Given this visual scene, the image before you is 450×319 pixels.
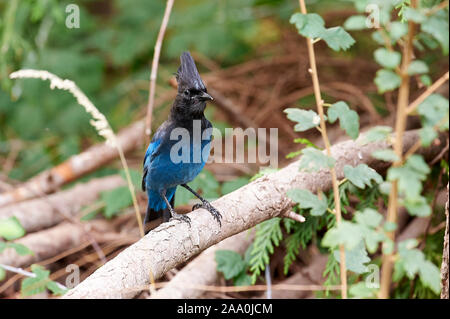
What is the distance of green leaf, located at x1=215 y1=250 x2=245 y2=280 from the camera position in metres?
2.78

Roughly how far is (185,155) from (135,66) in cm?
337

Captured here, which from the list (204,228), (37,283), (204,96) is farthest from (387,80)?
(37,283)

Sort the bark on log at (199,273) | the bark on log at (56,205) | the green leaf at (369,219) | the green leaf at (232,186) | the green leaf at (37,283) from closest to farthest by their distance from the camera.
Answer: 1. the green leaf at (369,219)
2. the green leaf at (37,283)
3. the bark on log at (199,273)
4. the green leaf at (232,186)
5. the bark on log at (56,205)

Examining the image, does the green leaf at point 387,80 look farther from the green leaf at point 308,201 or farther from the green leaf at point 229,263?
the green leaf at point 229,263

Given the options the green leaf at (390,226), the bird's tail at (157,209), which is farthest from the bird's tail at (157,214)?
the green leaf at (390,226)

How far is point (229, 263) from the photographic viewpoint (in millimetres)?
2818

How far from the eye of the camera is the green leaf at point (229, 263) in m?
2.78

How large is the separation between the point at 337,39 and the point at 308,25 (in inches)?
5.2

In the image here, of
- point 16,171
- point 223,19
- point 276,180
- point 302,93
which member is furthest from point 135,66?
point 276,180

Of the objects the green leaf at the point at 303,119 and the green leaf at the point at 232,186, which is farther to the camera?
the green leaf at the point at 232,186

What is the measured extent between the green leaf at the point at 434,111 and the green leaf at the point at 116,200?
2.31m

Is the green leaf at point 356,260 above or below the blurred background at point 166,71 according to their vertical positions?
below

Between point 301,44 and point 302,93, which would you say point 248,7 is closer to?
point 301,44

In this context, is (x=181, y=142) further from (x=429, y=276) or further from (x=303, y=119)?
(x=429, y=276)
